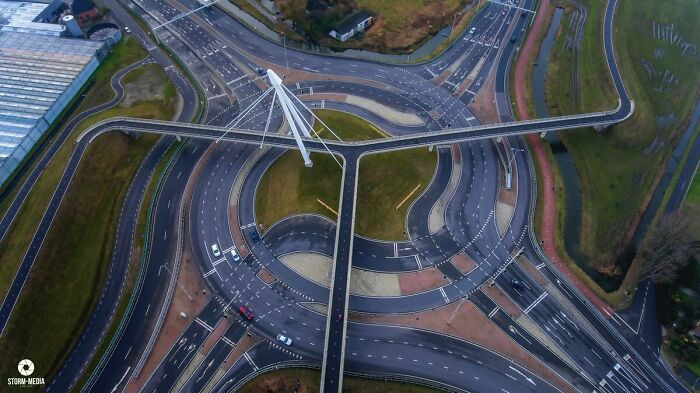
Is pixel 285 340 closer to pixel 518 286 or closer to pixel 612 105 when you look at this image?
pixel 518 286

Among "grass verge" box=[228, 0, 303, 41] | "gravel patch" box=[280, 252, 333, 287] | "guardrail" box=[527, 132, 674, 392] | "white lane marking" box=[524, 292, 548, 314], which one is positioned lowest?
"gravel patch" box=[280, 252, 333, 287]

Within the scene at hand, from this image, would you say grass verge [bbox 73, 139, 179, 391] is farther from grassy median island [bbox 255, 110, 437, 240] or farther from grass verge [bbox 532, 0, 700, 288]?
grass verge [bbox 532, 0, 700, 288]

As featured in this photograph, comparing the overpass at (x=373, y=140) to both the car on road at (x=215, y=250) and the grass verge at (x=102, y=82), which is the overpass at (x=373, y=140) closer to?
the grass verge at (x=102, y=82)

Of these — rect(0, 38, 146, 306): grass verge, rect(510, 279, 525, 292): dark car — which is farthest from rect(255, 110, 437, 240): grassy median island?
rect(0, 38, 146, 306): grass verge

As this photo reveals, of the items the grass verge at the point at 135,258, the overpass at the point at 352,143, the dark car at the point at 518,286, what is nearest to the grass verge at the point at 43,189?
the overpass at the point at 352,143

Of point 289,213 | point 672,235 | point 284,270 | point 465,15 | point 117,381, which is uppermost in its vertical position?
point 465,15

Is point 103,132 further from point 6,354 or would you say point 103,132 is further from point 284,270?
point 284,270

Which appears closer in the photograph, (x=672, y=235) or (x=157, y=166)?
(x=672, y=235)

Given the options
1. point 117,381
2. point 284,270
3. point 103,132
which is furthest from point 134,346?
point 103,132
